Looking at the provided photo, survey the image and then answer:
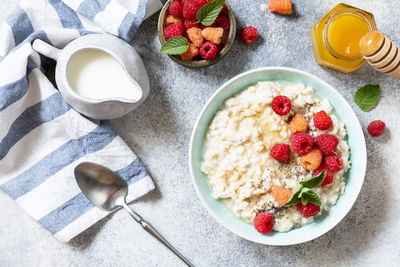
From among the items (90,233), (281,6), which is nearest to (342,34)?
(281,6)

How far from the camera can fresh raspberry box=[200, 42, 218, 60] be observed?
4.54 ft

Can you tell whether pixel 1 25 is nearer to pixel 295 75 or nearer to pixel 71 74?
pixel 71 74

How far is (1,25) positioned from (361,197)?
1526 millimetres

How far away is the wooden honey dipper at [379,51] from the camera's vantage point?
4.51 ft

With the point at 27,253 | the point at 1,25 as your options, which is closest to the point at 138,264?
the point at 27,253

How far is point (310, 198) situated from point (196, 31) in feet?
2.23

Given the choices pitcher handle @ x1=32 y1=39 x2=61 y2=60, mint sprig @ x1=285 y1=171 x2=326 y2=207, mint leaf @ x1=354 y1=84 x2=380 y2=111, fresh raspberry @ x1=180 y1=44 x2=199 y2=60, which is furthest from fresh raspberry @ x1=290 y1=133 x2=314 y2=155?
pitcher handle @ x1=32 y1=39 x2=61 y2=60

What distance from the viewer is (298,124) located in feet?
4.45

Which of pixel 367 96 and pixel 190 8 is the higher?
pixel 190 8

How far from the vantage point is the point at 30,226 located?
5.19 feet

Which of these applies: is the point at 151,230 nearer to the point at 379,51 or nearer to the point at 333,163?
the point at 333,163

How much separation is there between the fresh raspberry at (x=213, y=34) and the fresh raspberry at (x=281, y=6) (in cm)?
27

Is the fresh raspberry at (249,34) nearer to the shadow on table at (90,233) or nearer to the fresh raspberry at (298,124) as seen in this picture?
the fresh raspberry at (298,124)

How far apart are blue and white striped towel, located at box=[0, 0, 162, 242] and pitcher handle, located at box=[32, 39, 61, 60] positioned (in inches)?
1.0
